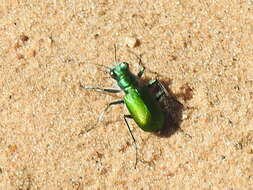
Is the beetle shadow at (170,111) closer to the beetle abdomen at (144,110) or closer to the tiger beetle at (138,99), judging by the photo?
the tiger beetle at (138,99)

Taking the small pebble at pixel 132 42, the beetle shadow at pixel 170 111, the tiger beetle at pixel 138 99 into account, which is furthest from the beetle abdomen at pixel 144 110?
the small pebble at pixel 132 42

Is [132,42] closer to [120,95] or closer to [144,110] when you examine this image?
[120,95]

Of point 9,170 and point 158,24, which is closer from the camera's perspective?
point 9,170

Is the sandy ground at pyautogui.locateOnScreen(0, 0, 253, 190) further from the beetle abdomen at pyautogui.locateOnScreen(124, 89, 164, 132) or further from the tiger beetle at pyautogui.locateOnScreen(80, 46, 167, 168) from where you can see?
the beetle abdomen at pyautogui.locateOnScreen(124, 89, 164, 132)

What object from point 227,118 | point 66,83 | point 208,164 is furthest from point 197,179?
point 66,83

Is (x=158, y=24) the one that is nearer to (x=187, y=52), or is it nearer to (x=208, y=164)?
(x=187, y=52)

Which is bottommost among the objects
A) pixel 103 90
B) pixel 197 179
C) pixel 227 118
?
pixel 197 179
